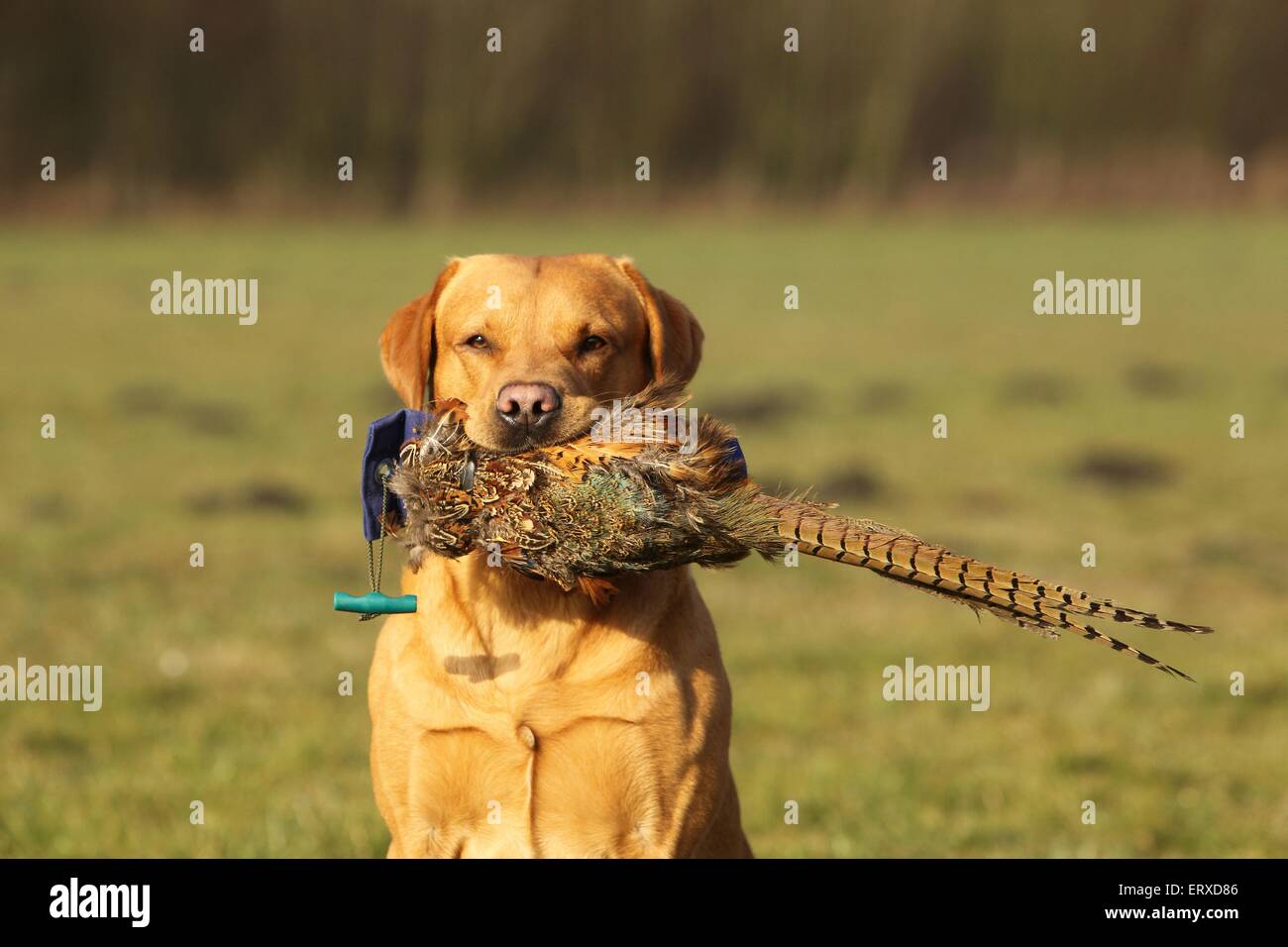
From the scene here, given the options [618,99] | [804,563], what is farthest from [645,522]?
[618,99]

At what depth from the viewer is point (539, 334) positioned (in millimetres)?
4973

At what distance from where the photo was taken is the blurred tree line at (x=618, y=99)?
42.5 m

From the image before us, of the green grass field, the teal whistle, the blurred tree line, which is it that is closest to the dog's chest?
the teal whistle

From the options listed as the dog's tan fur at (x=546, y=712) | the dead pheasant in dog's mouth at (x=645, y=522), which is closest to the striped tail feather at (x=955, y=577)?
the dead pheasant in dog's mouth at (x=645, y=522)

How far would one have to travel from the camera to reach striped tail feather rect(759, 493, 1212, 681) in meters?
4.03

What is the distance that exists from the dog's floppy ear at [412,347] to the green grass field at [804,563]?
74.2 inches

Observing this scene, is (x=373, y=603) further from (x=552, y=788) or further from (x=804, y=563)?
(x=804, y=563)

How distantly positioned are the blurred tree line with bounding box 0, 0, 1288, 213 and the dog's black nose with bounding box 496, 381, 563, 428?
3719cm

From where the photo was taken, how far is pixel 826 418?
58.3 ft

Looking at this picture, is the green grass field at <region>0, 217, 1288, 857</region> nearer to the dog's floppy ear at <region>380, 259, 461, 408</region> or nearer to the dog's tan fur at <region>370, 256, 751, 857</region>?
the dog's tan fur at <region>370, 256, 751, 857</region>

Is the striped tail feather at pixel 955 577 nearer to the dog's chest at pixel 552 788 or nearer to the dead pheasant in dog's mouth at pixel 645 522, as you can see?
the dead pheasant in dog's mouth at pixel 645 522

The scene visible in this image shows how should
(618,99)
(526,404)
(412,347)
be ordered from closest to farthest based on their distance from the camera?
(526,404) < (412,347) < (618,99)

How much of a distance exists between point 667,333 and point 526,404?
89 cm
